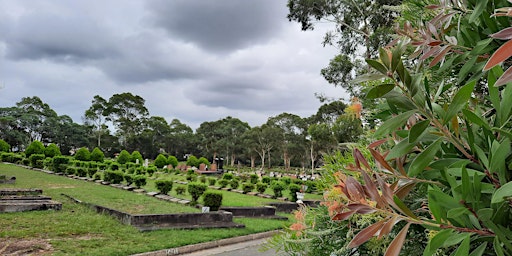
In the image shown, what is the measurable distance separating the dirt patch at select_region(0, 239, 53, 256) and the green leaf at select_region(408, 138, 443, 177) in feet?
19.4

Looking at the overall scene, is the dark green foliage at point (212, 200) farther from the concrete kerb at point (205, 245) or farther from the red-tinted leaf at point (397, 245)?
the red-tinted leaf at point (397, 245)

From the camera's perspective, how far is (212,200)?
9.30 meters

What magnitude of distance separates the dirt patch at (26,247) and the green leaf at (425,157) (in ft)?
19.4

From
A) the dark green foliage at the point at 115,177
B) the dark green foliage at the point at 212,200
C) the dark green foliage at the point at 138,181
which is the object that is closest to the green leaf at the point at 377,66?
the dark green foliage at the point at 212,200

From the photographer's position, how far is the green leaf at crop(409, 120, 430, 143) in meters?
0.48

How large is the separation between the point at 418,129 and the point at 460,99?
0.07 m

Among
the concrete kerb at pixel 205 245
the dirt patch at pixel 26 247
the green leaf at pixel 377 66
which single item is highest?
the green leaf at pixel 377 66

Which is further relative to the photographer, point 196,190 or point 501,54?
point 196,190

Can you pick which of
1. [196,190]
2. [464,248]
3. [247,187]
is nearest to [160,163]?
[247,187]

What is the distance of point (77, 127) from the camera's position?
3962cm

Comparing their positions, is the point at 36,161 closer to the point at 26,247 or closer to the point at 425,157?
the point at 26,247

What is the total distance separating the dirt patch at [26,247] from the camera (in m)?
4.91

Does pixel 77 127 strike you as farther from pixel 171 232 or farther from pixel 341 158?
pixel 341 158

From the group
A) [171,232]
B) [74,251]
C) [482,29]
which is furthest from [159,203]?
[482,29]
